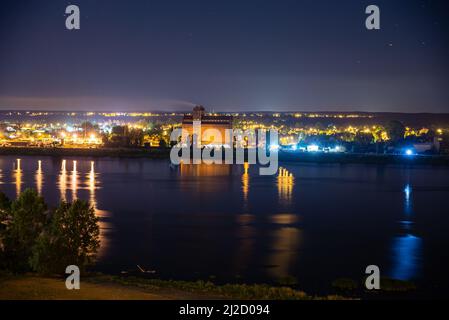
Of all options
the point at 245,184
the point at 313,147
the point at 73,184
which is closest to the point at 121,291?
the point at 73,184

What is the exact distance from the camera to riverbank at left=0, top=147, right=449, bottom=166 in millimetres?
40594

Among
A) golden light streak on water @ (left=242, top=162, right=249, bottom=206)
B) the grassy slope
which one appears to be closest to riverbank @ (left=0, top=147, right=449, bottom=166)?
golden light streak on water @ (left=242, top=162, right=249, bottom=206)

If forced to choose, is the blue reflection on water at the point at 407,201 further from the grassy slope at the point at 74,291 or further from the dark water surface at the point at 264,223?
the grassy slope at the point at 74,291

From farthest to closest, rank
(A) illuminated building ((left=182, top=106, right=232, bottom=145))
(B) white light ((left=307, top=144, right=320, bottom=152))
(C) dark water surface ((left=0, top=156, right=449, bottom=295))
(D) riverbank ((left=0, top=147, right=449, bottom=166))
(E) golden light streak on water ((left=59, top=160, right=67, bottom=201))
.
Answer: (A) illuminated building ((left=182, top=106, right=232, bottom=145)), (B) white light ((left=307, top=144, right=320, bottom=152)), (D) riverbank ((left=0, top=147, right=449, bottom=166)), (E) golden light streak on water ((left=59, top=160, right=67, bottom=201)), (C) dark water surface ((left=0, top=156, right=449, bottom=295))

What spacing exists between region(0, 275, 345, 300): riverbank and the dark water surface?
1611 mm

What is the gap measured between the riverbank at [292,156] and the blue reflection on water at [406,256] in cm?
2750

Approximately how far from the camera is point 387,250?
39.5 ft

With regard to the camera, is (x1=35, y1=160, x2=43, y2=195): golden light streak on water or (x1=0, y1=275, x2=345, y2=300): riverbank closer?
(x1=0, y1=275, x2=345, y2=300): riverbank

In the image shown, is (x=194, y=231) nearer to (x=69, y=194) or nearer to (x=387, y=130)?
(x=69, y=194)

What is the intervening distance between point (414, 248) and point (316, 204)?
22.3 feet

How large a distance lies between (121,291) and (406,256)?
618 cm

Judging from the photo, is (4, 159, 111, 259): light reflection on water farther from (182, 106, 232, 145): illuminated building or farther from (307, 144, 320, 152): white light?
(182, 106, 232, 145): illuminated building

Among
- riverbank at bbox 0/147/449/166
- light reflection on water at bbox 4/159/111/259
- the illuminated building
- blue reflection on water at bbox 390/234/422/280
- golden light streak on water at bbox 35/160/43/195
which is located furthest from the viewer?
the illuminated building

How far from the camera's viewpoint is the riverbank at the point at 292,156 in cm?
4059
